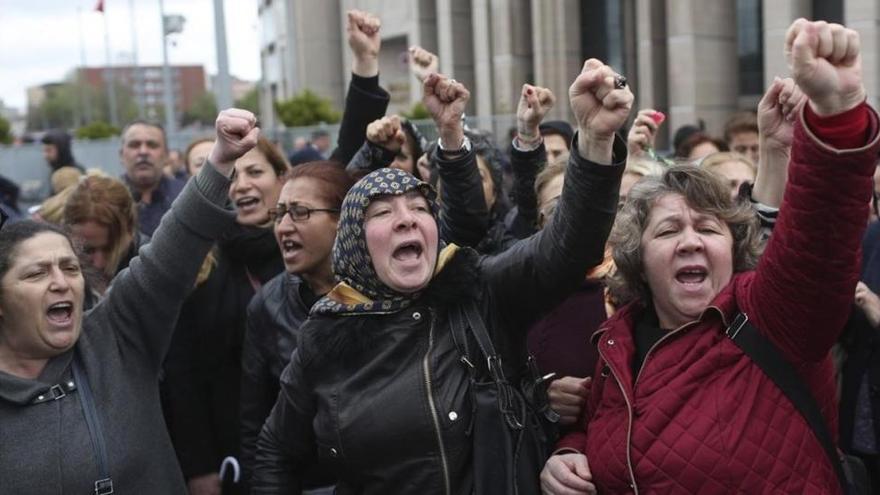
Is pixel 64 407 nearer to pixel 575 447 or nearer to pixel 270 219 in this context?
pixel 575 447

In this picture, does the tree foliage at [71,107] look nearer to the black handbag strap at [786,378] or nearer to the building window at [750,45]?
the building window at [750,45]

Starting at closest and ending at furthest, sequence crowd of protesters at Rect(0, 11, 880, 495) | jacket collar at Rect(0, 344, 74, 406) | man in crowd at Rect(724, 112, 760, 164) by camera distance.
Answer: crowd of protesters at Rect(0, 11, 880, 495)
jacket collar at Rect(0, 344, 74, 406)
man in crowd at Rect(724, 112, 760, 164)

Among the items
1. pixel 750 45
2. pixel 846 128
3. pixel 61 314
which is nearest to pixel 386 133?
pixel 61 314

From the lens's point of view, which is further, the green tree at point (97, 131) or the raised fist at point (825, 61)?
the green tree at point (97, 131)

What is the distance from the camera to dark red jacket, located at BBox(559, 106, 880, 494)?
7.37ft

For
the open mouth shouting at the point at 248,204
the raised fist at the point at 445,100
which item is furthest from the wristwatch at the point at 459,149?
the open mouth shouting at the point at 248,204

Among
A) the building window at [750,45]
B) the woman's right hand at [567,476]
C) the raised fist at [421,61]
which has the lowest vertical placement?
the woman's right hand at [567,476]

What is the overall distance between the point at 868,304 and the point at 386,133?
2.08 meters

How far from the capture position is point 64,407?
2941 millimetres

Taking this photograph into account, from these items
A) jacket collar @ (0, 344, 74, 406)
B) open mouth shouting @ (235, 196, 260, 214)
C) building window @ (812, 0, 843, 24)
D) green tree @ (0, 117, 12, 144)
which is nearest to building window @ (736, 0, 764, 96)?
building window @ (812, 0, 843, 24)

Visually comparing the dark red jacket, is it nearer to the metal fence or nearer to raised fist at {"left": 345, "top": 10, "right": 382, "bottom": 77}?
raised fist at {"left": 345, "top": 10, "right": 382, "bottom": 77}

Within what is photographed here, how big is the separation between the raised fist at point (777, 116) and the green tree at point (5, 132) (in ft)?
144

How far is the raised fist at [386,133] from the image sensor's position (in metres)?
4.18

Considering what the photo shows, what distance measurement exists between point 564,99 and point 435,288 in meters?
28.2
